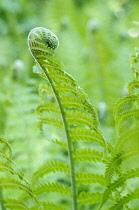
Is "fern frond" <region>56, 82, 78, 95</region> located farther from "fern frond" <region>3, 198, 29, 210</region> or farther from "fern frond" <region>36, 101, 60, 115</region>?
"fern frond" <region>3, 198, 29, 210</region>

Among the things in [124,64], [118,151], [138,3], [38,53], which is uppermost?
[138,3]

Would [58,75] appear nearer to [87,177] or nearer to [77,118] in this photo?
[77,118]

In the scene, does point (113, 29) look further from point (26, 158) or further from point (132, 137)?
point (132, 137)

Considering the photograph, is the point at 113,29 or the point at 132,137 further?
the point at 113,29

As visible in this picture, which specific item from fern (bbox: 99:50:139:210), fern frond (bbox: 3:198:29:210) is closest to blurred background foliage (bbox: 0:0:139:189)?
fern (bbox: 99:50:139:210)

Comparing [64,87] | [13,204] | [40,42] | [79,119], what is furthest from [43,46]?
[13,204]

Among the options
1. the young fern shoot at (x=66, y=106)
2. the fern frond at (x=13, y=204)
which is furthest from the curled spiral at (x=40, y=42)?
the fern frond at (x=13, y=204)

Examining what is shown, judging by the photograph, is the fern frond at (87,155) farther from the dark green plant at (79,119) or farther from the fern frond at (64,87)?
the fern frond at (64,87)

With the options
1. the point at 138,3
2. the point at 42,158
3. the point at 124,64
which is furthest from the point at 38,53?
the point at 138,3
